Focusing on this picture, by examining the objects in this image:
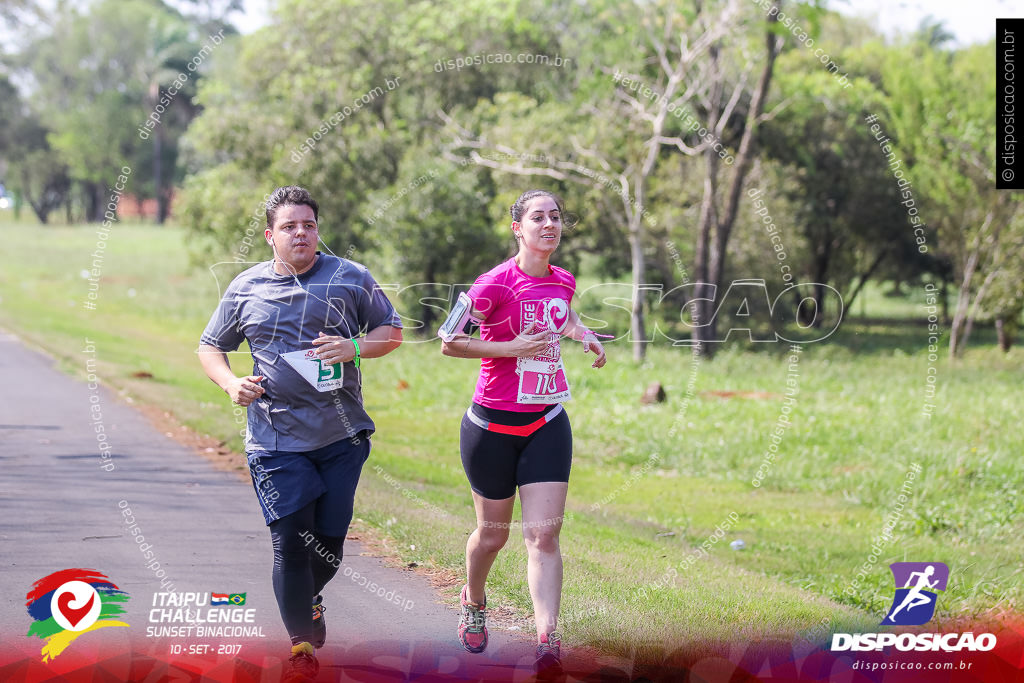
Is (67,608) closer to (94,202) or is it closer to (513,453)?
(513,453)

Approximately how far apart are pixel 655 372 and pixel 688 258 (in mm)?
7751

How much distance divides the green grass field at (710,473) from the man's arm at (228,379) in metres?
2.10

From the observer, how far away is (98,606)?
204 inches

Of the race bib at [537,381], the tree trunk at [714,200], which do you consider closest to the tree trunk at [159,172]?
the tree trunk at [714,200]

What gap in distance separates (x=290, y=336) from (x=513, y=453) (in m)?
1.14

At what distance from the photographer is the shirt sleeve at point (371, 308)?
469 centimetres

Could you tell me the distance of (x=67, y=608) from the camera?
5.06m

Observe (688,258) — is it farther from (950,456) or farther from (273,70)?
(950,456)

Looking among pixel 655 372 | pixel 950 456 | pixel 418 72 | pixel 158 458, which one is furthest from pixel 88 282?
pixel 950 456

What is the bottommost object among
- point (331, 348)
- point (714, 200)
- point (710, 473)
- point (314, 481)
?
point (710, 473)

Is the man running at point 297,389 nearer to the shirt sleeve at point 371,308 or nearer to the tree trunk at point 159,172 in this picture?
the shirt sleeve at point 371,308

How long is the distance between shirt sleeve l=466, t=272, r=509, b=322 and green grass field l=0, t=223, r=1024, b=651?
5.85 feet

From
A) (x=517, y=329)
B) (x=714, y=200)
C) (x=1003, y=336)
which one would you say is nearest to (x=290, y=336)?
(x=517, y=329)

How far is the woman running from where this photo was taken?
15.3ft
